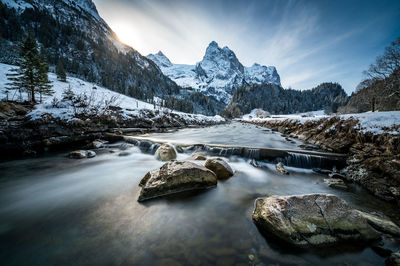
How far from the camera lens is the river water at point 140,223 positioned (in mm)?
2240

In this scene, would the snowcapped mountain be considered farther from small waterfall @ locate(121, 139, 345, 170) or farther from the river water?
the river water

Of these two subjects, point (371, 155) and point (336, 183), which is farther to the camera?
point (371, 155)

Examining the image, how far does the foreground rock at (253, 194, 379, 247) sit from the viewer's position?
2430 mm

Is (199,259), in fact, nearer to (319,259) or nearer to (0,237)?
(319,259)

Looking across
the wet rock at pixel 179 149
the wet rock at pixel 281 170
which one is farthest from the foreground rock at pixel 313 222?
the wet rock at pixel 179 149

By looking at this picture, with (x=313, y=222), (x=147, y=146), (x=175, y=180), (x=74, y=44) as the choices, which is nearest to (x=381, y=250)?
(x=313, y=222)

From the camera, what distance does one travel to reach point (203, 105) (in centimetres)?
14762

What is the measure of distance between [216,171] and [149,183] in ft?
7.99

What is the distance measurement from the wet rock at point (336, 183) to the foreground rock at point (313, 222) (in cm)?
253

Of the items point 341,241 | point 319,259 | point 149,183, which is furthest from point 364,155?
point 149,183

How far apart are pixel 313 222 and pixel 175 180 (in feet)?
10.3

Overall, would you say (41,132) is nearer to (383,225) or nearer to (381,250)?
(381,250)

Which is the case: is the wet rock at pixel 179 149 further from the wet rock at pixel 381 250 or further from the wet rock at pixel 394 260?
the wet rock at pixel 394 260

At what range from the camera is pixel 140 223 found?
303 cm
